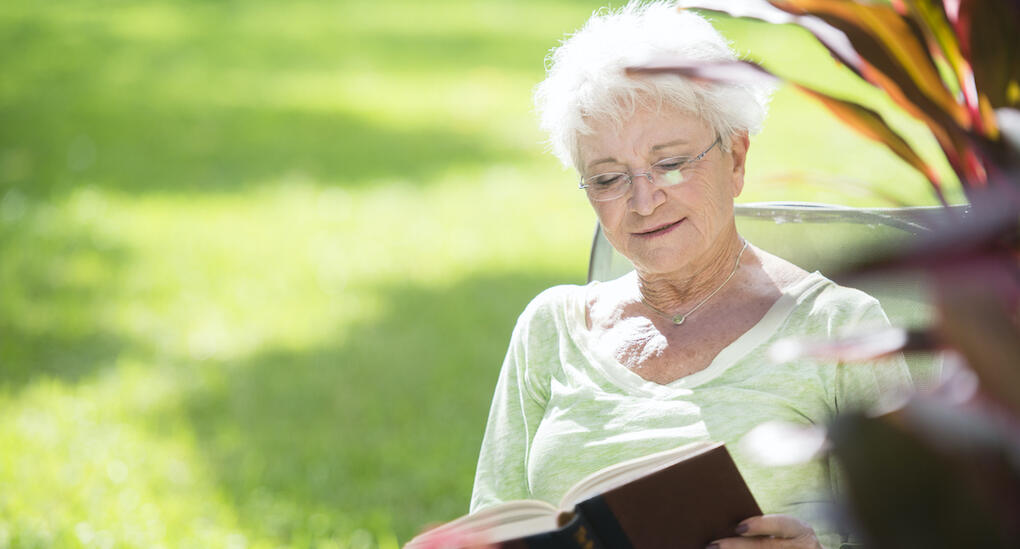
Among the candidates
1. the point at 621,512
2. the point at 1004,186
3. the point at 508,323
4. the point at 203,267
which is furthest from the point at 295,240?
the point at 1004,186

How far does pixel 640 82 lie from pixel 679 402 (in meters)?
0.57

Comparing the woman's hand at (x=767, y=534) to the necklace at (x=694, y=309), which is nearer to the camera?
the woman's hand at (x=767, y=534)

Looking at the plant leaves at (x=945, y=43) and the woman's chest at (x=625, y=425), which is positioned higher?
the plant leaves at (x=945, y=43)

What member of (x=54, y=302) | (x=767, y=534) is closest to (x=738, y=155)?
(x=767, y=534)

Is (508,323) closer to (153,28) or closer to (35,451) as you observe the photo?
(35,451)

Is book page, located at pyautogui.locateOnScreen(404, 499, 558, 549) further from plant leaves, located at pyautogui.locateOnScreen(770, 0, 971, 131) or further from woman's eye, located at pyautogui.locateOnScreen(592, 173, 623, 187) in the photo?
woman's eye, located at pyautogui.locateOnScreen(592, 173, 623, 187)

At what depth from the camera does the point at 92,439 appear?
13.5ft

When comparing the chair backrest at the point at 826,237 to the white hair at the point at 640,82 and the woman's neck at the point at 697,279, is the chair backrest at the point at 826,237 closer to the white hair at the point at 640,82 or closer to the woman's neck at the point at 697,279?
the woman's neck at the point at 697,279

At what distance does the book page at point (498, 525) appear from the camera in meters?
1.44

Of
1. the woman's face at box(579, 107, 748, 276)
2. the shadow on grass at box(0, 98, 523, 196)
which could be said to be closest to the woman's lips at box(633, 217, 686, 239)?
the woman's face at box(579, 107, 748, 276)

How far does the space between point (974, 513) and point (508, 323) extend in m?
4.71

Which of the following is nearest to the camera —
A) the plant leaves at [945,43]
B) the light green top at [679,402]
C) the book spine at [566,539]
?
the plant leaves at [945,43]

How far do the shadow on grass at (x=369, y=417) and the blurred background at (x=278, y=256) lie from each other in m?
0.01

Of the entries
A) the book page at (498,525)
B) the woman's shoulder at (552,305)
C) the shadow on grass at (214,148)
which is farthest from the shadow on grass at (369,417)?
the shadow on grass at (214,148)
